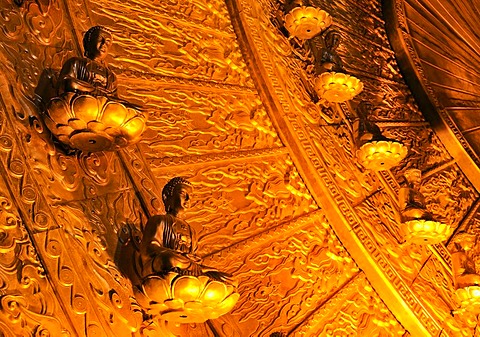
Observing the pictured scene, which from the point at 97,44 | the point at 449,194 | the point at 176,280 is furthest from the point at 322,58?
the point at 176,280

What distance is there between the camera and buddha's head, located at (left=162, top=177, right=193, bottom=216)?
1798 millimetres

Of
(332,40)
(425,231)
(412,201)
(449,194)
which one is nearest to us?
(425,231)

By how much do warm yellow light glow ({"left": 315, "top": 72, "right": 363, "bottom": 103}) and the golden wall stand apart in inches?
4.5

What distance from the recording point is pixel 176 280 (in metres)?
1.55

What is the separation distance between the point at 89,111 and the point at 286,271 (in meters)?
0.97

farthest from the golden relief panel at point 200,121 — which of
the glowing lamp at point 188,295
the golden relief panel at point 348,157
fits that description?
the glowing lamp at point 188,295

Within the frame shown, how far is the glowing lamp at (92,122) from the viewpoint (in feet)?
5.71

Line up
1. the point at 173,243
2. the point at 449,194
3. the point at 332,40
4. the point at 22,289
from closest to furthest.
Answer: the point at 22,289
the point at 173,243
the point at 449,194
the point at 332,40

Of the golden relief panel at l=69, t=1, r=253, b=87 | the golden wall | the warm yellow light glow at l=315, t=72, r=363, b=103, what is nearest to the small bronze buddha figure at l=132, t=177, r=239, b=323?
the golden wall

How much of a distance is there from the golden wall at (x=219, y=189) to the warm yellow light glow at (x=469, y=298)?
3.3 inches

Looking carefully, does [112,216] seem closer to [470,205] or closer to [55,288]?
[55,288]

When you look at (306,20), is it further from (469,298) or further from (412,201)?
(469,298)

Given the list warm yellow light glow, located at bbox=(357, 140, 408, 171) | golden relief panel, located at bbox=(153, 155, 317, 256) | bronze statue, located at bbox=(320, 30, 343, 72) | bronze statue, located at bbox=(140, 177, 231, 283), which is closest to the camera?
bronze statue, located at bbox=(140, 177, 231, 283)

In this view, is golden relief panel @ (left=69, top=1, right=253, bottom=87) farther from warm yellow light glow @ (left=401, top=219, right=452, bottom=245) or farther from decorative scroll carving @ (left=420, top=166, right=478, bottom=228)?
decorative scroll carving @ (left=420, top=166, right=478, bottom=228)
